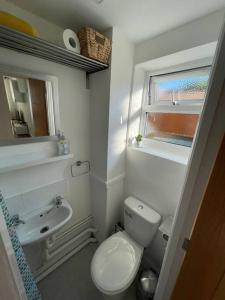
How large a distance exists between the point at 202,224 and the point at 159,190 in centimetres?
84

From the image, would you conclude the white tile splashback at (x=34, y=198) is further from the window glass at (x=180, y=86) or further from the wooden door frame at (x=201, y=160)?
the window glass at (x=180, y=86)

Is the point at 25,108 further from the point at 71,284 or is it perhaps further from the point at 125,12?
the point at 71,284

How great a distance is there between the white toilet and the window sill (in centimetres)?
56

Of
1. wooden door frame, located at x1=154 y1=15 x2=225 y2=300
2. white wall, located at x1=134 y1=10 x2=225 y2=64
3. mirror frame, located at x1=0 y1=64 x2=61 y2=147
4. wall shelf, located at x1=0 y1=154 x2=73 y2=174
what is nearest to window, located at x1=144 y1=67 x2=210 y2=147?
white wall, located at x1=134 y1=10 x2=225 y2=64

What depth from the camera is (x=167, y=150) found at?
1.45m

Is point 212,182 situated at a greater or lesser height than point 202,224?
greater

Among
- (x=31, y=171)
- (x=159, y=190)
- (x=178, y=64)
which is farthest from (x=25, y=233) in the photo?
(x=178, y=64)

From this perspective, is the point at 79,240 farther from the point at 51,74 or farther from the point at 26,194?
the point at 51,74

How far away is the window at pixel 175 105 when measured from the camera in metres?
1.24

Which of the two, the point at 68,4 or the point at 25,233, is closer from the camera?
the point at 68,4

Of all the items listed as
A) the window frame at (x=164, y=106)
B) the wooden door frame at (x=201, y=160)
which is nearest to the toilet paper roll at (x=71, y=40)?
the window frame at (x=164, y=106)

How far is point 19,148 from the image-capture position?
109 cm

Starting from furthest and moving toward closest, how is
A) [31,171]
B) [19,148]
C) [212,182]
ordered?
[31,171], [19,148], [212,182]

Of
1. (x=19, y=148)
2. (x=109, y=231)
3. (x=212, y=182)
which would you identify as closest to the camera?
(x=212, y=182)
